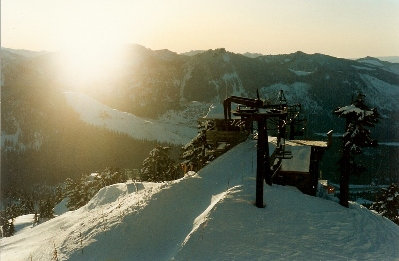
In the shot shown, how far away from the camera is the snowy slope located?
13844 mm

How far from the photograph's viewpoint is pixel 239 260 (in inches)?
509

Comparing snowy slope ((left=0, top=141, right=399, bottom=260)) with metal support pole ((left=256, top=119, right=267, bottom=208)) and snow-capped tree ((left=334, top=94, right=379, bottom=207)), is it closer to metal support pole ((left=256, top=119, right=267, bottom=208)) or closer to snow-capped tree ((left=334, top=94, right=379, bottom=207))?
metal support pole ((left=256, top=119, right=267, bottom=208))

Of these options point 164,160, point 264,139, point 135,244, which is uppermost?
point 264,139

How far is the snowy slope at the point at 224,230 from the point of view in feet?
45.4

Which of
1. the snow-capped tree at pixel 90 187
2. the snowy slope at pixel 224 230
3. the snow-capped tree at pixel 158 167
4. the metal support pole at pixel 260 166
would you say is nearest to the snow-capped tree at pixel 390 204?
the snowy slope at pixel 224 230

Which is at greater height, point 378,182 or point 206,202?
point 206,202

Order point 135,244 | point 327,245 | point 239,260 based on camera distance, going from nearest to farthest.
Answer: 1. point 239,260
2. point 327,245
3. point 135,244

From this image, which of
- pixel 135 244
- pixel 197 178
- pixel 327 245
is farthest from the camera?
pixel 197 178

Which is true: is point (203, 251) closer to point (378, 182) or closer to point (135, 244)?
point (135, 244)

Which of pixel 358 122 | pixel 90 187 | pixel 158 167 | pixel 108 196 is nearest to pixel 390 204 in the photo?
pixel 358 122

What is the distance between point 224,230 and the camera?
48.4 feet

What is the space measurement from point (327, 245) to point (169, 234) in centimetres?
653

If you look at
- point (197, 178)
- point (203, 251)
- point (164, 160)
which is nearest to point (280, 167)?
point (197, 178)

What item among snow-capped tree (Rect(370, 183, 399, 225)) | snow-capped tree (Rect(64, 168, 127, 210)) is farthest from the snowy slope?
snow-capped tree (Rect(64, 168, 127, 210))
